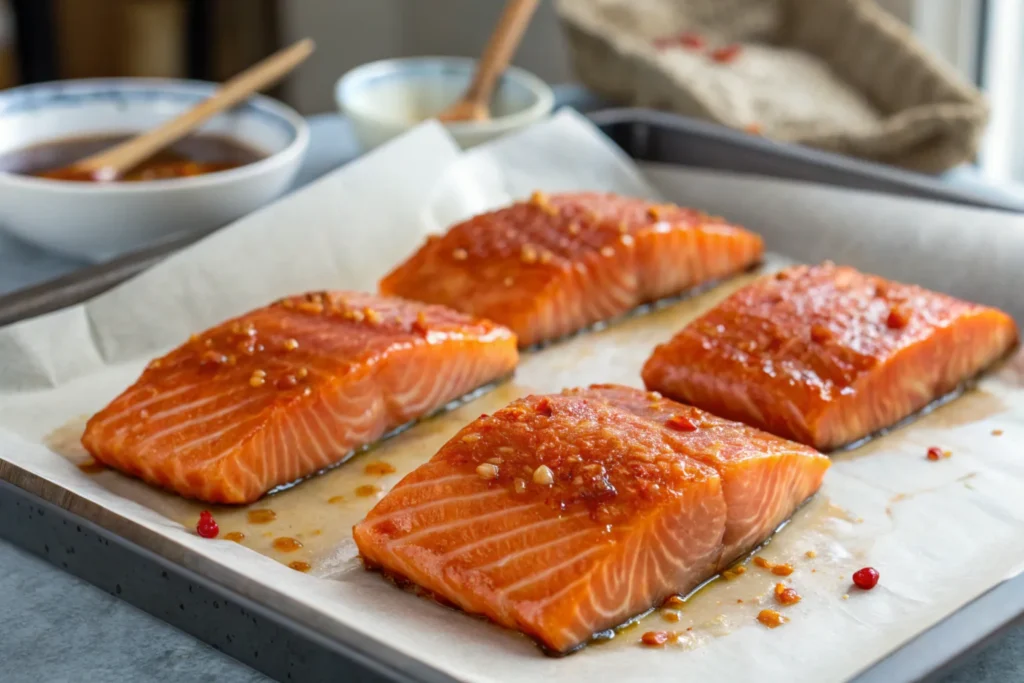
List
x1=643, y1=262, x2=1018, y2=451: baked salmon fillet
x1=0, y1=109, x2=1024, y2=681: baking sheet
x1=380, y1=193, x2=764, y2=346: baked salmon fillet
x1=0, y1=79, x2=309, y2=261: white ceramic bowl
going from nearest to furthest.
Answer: x1=0, y1=109, x2=1024, y2=681: baking sheet
x1=643, y1=262, x2=1018, y2=451: baked salmon fillet
x1=380, y1=193, x2=764, y2=346: baked salmon fillet
x1=0, y1=79, x2=309, y2=261: white ceramic bowl

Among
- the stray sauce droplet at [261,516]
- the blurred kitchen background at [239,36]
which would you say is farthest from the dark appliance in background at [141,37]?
the stray sauce droplet at [261,516]

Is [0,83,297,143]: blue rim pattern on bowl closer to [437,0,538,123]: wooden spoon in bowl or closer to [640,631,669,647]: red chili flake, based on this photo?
[437,0,538,123]: wooden spoon in bowl

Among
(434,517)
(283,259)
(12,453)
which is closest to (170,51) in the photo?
(283,259)

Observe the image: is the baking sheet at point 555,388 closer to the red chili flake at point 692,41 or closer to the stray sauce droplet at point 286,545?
the stray sauce droplet at point 286,545

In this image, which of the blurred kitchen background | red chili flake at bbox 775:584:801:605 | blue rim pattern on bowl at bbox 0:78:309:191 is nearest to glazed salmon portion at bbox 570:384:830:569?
red chili flake at bbox 775:584:801:605

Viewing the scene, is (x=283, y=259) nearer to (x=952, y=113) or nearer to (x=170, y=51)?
(x=952, y=113)

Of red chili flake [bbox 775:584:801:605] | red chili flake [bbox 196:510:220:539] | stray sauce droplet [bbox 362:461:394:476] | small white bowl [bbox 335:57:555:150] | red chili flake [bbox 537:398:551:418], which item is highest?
small white bowl [bbox 335:57:555:150]

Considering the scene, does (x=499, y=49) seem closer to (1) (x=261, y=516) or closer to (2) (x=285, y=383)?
(2) (x=285, y=383)
